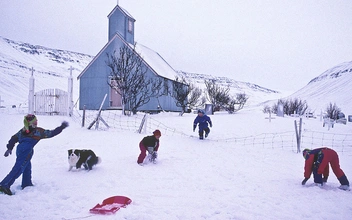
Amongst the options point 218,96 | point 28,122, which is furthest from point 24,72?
point 28,122

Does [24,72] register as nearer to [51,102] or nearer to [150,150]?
[51,102]

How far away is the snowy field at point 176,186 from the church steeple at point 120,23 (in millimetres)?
15601

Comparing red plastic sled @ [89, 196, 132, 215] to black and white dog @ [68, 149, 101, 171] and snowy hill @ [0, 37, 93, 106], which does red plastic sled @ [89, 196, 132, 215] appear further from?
snowy hill @ [0, 37, 93, 106]

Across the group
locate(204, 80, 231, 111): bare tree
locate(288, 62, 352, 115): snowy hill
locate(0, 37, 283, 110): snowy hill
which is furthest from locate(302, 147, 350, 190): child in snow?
locate(288, 62, 352, 115): snowy hill

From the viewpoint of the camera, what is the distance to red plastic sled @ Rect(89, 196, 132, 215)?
413 cm

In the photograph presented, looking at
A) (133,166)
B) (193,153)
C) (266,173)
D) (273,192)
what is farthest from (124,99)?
(273,192)

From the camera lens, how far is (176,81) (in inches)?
1052

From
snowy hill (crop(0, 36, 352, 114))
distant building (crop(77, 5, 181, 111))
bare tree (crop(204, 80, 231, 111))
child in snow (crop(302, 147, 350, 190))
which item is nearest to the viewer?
child in snow (crop(302, 147, 350, 190))

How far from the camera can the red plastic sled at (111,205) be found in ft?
13.5

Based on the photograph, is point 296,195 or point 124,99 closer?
point 296,195

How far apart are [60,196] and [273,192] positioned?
4.38m

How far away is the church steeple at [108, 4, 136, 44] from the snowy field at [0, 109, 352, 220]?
614 inches

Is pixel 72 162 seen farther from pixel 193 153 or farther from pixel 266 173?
pixel 266 173

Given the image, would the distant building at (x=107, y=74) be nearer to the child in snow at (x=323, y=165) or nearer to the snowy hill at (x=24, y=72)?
the snowy hill at (x=24, y=72)
